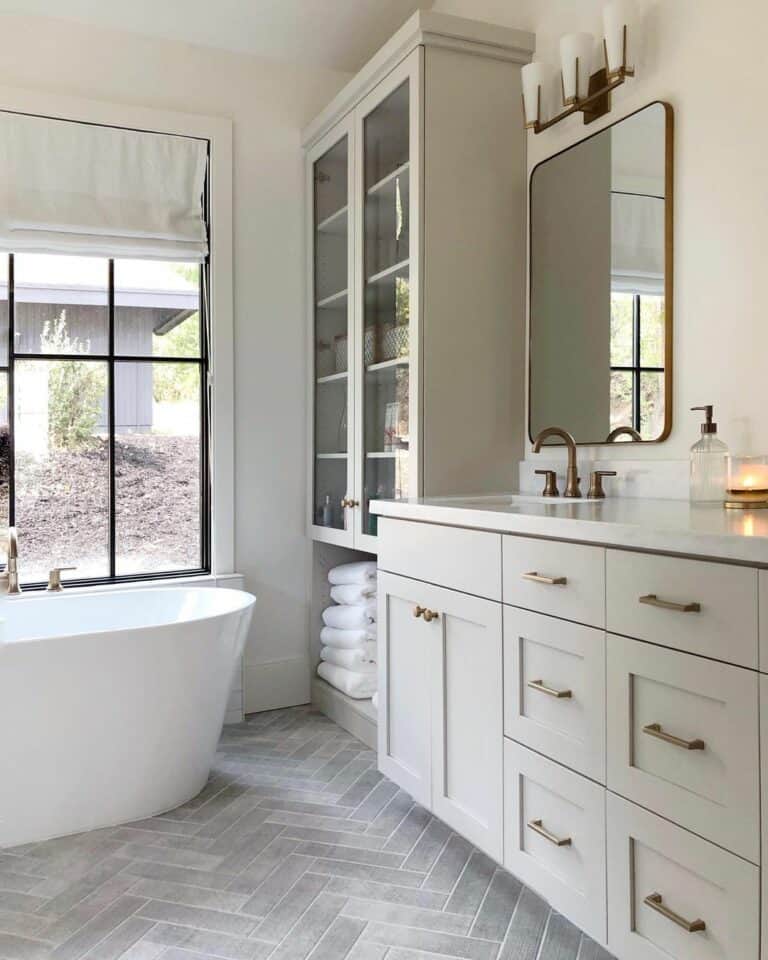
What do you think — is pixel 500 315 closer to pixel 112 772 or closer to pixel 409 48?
pixel 409 48

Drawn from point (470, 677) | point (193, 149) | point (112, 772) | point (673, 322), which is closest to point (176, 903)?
point (112, 772)

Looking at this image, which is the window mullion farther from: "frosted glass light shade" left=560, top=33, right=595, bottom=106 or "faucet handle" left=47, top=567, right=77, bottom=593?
"frosted glass light shade" left=560, top=33, right=595, bottom=106

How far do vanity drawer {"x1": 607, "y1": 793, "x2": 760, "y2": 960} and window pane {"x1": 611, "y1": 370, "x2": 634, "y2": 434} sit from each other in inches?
47.0

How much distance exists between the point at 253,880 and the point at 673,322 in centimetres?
191

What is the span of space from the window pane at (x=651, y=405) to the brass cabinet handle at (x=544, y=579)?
2.42ft

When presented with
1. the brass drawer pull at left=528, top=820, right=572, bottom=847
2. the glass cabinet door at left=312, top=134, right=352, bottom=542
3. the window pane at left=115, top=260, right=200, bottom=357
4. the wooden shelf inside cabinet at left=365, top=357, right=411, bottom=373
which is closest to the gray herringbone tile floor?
the brass drawer pull at left=528, top=820, right=572, bottom=847

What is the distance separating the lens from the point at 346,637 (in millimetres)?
3453

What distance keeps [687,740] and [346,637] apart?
2.11m

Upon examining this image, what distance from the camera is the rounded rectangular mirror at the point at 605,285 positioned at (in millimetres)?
2352

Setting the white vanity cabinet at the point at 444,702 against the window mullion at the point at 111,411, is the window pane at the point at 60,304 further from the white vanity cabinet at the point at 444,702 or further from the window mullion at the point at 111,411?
the white vanity cabinet at the point at 444,702

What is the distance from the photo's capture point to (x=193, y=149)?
3.50m

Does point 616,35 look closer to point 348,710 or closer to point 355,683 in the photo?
point 355,683

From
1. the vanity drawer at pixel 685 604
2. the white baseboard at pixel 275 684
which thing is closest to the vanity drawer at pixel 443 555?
the vanity drawer at pixel 685 604

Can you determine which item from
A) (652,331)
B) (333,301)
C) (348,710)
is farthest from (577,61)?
(348,710)
